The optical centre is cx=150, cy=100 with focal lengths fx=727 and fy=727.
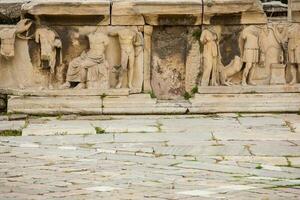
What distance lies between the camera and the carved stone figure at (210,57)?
540 inches

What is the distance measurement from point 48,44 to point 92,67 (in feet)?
3.06

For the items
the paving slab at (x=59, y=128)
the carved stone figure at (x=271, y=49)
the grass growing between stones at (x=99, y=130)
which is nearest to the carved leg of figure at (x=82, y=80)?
the paving slab at (x=59, y=128)

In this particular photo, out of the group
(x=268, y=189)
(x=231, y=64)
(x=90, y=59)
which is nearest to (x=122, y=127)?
(x=90, y=59)

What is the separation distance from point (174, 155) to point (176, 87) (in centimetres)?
466

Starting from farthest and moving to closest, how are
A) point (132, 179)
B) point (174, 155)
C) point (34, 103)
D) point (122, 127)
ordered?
point (34, 103)
point (122, 127)
point (174, 155)
point (132, 179)

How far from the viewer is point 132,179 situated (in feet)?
25.3

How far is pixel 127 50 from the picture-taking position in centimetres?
1355

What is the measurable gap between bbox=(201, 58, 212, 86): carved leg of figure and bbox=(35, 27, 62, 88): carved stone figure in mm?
2757

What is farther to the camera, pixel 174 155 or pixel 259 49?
pixel 259 49

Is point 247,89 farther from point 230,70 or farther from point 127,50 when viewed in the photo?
point 127,50

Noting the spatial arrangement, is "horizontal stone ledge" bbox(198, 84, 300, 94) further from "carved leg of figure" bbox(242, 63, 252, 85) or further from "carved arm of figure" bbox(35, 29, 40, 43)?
"carved arm of figure" bbox(35, 29, 40, 43)

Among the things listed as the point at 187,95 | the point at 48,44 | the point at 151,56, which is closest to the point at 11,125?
the point at 48,44

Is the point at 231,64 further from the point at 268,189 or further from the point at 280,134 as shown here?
the point at 268,189

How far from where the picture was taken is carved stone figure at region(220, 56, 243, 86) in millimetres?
13836
